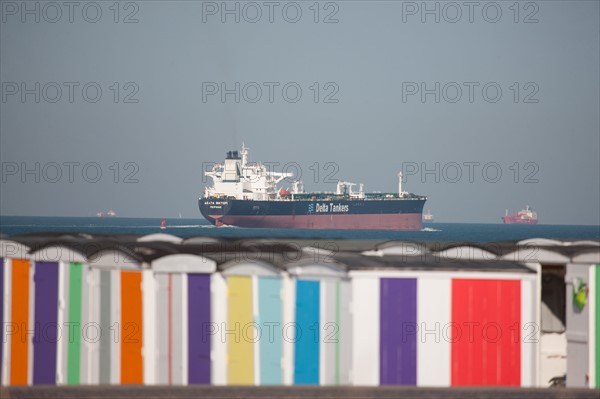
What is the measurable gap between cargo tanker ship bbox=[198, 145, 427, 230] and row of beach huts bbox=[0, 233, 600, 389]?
10000cm

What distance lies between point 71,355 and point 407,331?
4.96 metres

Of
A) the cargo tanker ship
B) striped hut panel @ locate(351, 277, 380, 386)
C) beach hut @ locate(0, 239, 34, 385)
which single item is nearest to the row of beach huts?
striped hut panel @ locate(351, 277, 380, 386)

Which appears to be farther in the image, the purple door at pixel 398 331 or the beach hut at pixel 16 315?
the beach hut at pixel 16 315

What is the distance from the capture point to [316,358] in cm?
1220

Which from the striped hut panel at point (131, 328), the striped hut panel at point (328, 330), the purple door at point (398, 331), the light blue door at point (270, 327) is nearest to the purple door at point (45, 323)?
the striped hut panel at point (131, 328)

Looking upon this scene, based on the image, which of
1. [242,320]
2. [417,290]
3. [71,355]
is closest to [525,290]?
[417,290]

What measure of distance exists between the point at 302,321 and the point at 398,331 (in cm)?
138

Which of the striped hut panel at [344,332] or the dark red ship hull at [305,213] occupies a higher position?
the dark red ship hull at [305,213]

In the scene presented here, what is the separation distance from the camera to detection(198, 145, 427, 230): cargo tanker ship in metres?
115

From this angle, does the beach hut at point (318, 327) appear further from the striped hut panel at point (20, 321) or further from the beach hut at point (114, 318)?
the striped hut panel at point (20, 321)

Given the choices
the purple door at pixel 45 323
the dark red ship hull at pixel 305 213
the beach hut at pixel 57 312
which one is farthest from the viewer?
the dark red ship hull at pixel 305 213

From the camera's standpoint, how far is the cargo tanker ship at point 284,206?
115 m

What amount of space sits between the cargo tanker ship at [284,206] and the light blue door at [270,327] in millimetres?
100565

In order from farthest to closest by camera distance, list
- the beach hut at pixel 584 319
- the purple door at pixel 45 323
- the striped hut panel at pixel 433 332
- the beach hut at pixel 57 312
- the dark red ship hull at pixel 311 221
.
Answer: the dark red ship hull at pixel 311 221 < the purple door at pixel 45 323 < the beach hut at pixel 57 312 < the beach hut at pixel 584 319 < the striped hut panel at pixel 433 332
